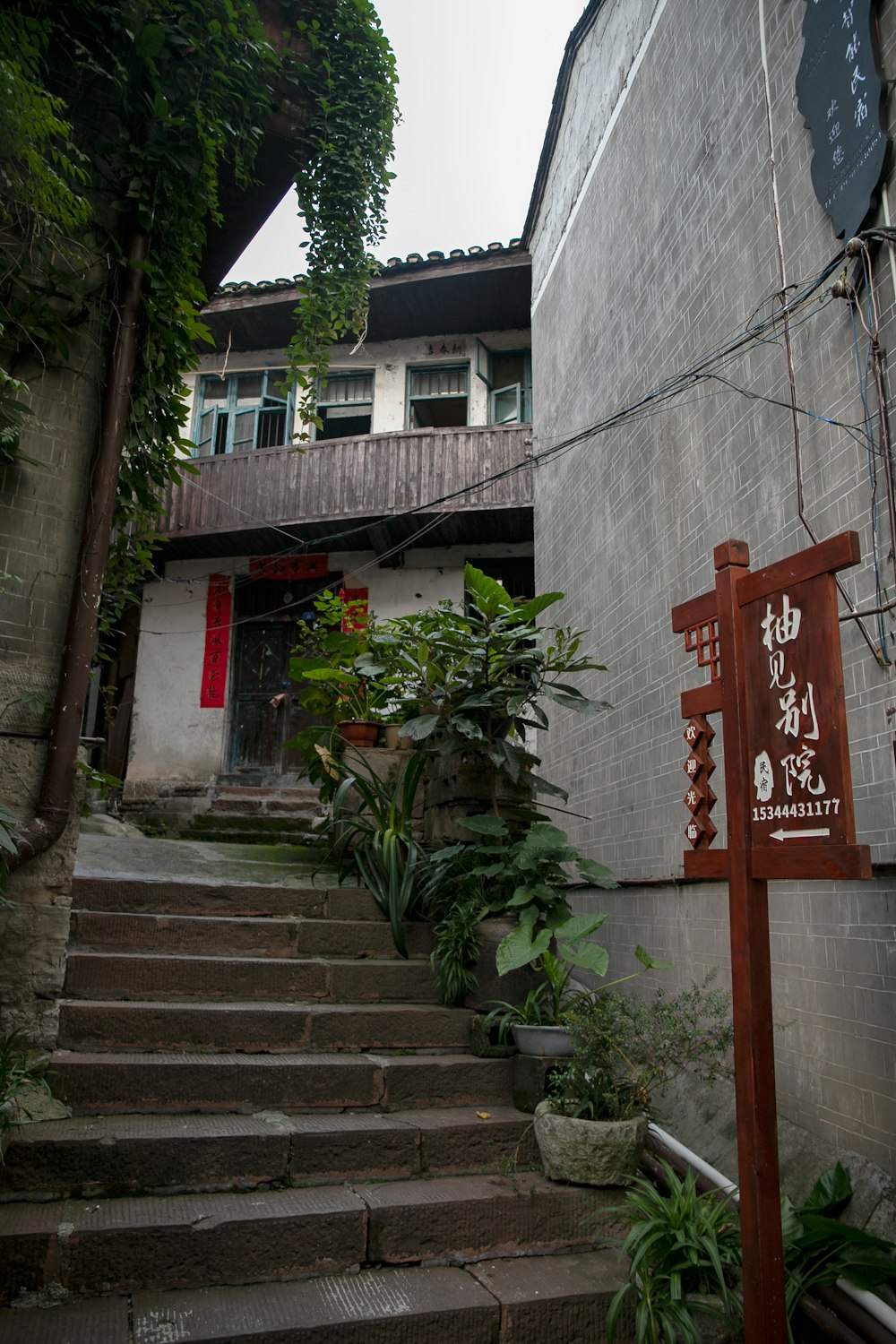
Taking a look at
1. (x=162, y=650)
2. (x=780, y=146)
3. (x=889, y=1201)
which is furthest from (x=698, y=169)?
(x=162, y=650)

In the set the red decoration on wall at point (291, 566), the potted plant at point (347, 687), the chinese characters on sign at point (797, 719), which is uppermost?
the red decoration on wall at point (291, 566)

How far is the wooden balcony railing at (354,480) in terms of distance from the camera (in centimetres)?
1199

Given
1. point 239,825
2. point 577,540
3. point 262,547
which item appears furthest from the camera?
point 262,547

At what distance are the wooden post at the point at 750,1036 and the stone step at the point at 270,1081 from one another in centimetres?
159

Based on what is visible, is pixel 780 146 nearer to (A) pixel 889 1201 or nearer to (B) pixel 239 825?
(A) pixel 889 1201

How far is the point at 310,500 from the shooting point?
12453 mm

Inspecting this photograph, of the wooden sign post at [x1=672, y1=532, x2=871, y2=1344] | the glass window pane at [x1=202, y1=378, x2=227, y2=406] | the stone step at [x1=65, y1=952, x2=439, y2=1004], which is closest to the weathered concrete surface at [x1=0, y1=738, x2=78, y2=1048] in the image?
the stone step at [x1=65, y1=952, x2=439, y2=1004]

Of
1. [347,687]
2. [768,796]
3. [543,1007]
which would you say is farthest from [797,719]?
[347,687]

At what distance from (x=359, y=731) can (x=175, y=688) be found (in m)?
7.57

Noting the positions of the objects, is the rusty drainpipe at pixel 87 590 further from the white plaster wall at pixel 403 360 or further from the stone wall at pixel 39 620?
the white plaster wall at pixel 403 360

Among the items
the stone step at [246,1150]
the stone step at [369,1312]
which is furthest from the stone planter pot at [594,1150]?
the stone step at [369,1312]

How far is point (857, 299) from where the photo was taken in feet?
12.1

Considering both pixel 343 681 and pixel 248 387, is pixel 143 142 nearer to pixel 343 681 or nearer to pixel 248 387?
pixel 343 681

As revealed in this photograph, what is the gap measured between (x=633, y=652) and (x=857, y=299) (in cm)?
263
